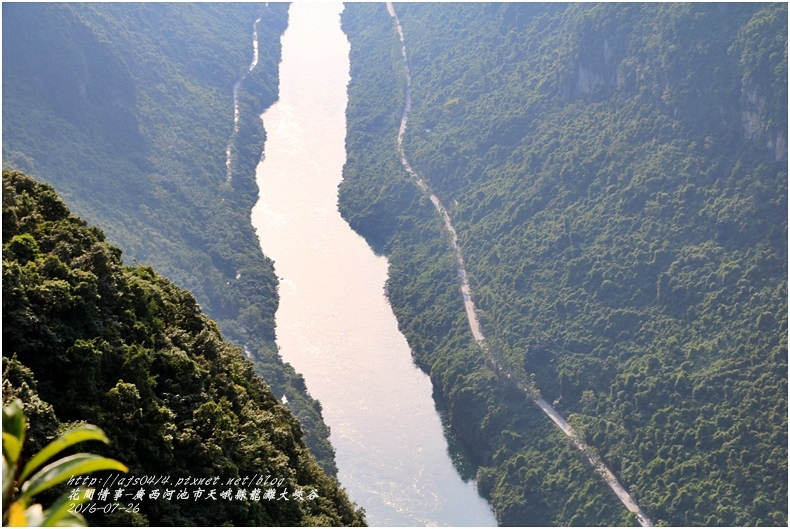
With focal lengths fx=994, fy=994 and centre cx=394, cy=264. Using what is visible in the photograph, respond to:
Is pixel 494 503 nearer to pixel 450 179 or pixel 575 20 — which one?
pixel 450 179

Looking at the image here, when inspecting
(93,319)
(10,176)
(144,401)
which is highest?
(10,176)

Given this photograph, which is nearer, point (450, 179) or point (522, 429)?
point (522, 429)

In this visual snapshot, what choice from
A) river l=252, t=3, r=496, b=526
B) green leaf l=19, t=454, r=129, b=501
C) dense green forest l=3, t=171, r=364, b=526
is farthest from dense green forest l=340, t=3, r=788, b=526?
green leaf l=19, t=454, r=129, b=501

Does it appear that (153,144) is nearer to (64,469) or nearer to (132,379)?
(132,379)

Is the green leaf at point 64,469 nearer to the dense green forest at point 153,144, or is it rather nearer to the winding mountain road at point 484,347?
the dense green forest at point 153,144

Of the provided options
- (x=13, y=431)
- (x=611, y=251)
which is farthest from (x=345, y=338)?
(x=13, y=431)

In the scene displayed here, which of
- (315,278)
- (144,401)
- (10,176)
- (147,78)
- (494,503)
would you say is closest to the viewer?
(144,401)

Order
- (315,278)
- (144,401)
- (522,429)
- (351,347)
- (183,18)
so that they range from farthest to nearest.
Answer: (183,18) → (315,278) → (351,347) → (522,429) → (144,401)

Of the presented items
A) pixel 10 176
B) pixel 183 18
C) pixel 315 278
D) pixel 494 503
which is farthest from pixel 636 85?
pixel 10 176

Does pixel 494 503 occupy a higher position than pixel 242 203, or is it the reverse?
pixel 242 203
